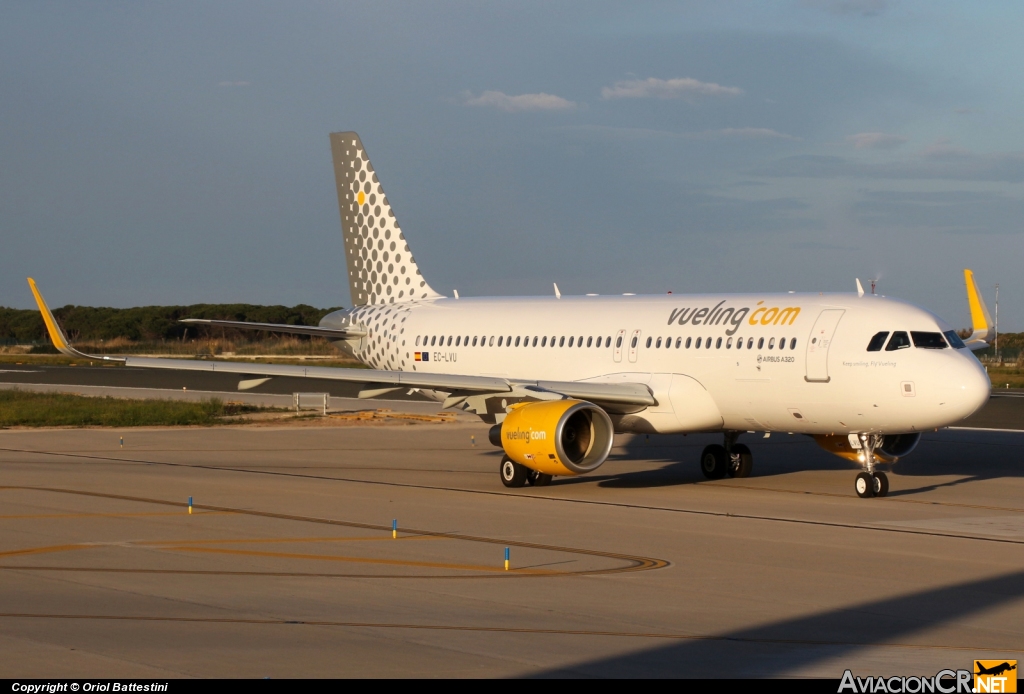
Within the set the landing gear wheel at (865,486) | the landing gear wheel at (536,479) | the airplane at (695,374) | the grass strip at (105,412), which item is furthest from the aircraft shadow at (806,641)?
the grass strip at (105,412)

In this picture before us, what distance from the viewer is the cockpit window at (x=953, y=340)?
2184cm

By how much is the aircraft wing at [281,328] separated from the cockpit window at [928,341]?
13.2 meters

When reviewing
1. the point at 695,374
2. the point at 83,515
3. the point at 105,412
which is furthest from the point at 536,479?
the point at 105,412

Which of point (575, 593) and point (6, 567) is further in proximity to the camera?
point (6, 567)

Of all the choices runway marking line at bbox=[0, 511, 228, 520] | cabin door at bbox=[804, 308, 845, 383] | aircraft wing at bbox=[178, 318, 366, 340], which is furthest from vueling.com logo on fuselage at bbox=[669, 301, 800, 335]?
runway marking line at bbox=[0, 511, 228, 520]

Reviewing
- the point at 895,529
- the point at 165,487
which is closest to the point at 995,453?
the point at 895,529

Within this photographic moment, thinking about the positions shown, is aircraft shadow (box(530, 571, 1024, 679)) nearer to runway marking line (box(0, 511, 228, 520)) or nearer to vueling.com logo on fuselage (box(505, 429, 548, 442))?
vueling.com logo on fuselage (box(505, 429, 548, 442))

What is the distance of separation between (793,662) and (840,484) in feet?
51.4

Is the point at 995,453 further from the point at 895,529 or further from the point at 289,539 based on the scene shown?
the point at 289,539

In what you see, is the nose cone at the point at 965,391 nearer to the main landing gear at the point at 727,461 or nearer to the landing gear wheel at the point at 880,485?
the landing gear wheel at the point at 880,485

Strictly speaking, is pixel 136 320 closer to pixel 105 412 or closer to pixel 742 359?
pixel 105 412

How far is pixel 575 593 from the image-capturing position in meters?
12.9

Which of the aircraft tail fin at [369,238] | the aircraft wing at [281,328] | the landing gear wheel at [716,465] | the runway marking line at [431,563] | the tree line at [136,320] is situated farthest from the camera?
the tree line at [136,320]

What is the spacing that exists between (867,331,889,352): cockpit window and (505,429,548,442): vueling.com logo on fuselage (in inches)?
234
